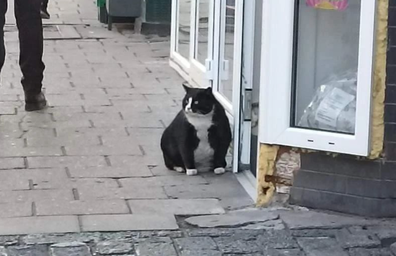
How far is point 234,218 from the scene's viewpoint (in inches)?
184

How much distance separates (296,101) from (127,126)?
1981mm

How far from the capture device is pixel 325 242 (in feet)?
14.3

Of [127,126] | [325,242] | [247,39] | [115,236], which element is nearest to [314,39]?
[247,39]

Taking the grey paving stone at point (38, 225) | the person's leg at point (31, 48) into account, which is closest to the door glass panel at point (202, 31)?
the person's leg at point (31, 48)

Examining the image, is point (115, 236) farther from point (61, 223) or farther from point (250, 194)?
point (250, 194)

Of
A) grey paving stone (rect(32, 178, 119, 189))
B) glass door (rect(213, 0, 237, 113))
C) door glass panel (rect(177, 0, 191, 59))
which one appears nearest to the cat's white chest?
glass door (rect(213, 0, 237, 113))

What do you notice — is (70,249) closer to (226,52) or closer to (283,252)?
(283,252)

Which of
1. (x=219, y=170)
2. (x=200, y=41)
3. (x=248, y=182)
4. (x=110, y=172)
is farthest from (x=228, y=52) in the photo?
(x=200, y=41)

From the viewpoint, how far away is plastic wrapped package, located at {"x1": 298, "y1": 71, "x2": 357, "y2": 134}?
4695mm

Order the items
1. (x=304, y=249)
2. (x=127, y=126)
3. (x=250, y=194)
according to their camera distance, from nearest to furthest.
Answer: (x=304, y=249), (x=250, y=194), (x=127, y=126)

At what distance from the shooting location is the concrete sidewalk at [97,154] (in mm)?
4734

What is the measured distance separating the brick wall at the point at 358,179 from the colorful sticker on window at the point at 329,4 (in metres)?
0.25

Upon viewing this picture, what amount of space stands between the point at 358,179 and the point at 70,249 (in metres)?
1.50

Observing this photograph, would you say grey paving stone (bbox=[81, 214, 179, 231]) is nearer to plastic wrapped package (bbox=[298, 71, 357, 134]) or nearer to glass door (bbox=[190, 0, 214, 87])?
plastic wrapped package (bbox=[298, 71, 357, 134])
